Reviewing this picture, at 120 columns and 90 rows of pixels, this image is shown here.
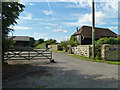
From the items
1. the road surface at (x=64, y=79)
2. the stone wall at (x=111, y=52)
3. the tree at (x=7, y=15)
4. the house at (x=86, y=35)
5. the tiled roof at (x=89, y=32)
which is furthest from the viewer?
the tiled roof at (x=89, y=32)

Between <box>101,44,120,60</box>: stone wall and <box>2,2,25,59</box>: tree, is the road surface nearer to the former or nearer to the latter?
<box>2,2,25,59</box>: tree

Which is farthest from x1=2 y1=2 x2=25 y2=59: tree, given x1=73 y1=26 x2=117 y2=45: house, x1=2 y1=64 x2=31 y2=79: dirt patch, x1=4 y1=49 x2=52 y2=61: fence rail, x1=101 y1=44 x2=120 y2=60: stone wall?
x1=73 y1=26 x2=117 y2=45: house

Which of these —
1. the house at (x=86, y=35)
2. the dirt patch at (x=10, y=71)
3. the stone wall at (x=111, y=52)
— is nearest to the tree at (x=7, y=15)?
the dirt patch at (x=10, y=71)

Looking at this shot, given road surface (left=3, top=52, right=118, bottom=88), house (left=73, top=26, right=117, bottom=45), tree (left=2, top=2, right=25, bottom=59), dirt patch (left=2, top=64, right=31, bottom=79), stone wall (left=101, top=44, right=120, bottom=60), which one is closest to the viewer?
road surface (left=3, top=52, right=118, bottom=88)

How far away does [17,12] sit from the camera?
9523 mm

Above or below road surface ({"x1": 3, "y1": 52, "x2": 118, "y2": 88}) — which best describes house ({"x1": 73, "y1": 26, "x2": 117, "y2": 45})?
above

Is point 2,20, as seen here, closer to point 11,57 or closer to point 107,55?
point 11,57

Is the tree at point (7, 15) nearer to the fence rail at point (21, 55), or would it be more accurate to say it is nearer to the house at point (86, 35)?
the fence rail at point (21, 55)

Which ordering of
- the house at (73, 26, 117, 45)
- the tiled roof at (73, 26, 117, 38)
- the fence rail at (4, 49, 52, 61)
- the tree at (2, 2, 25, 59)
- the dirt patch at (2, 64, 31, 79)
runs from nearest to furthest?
the dirt patch at (2, 64, 31, 79)
the tree at (2, 2, 25, 59)
the fence rail at (4, 49, 52, 61)
the house at (73, 26, 117, 45)
the tiled roof at (73, 26, 117, 38)

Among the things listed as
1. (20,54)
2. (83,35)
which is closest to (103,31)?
(83,35)

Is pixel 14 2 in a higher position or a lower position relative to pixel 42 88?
higher

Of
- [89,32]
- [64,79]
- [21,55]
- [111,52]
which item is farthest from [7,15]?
[89,32]

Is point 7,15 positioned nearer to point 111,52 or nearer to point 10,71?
point 10,71

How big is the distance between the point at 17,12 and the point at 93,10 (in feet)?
29.4
